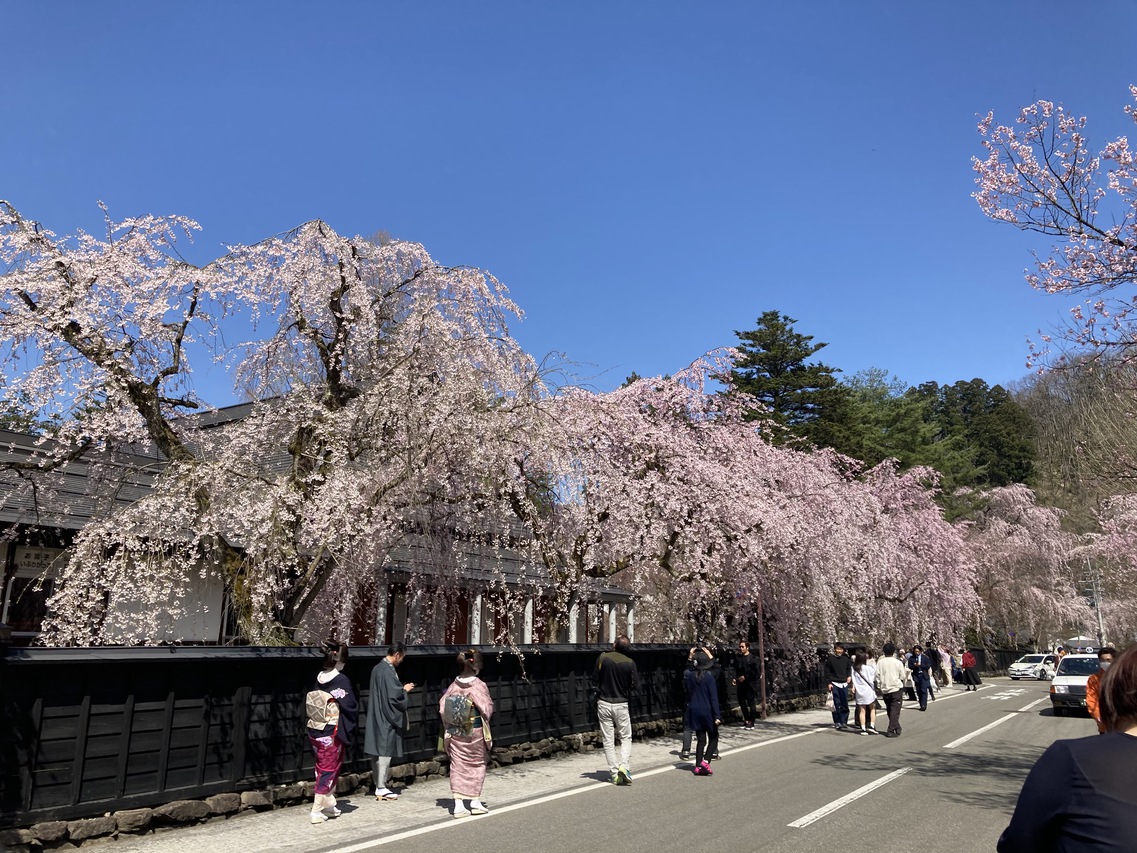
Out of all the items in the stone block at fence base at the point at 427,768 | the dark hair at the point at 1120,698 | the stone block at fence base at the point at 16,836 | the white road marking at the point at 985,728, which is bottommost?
the white road marking at the point at 985,728

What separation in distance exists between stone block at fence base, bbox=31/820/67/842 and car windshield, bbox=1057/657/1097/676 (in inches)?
1012

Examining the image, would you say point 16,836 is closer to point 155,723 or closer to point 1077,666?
point 155,723

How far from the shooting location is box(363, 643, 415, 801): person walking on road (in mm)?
8867

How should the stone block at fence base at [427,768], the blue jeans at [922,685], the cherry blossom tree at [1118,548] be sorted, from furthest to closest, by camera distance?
the cherry blossom tree at [1118,548] < the blue jeans at [922,685] < the stone block at fence base at [427,768]

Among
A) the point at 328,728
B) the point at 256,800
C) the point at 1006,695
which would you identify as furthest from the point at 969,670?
the point at 256,800

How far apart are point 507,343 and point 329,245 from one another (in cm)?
302

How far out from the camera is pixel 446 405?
33.4 ft

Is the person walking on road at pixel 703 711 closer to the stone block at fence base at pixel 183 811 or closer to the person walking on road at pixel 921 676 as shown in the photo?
the stone block at fence base at pixel 183 811

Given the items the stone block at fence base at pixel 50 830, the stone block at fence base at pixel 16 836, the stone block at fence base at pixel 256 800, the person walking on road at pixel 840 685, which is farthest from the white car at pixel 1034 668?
the stone block at fence base at pixel 16 836

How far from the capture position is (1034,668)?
43.7 metres

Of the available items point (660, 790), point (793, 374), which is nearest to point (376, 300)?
point (660, 790)

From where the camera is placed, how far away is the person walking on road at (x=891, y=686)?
16.2 m

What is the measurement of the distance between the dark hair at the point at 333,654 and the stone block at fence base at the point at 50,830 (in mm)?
2662

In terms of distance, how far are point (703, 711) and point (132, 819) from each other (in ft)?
24.0
